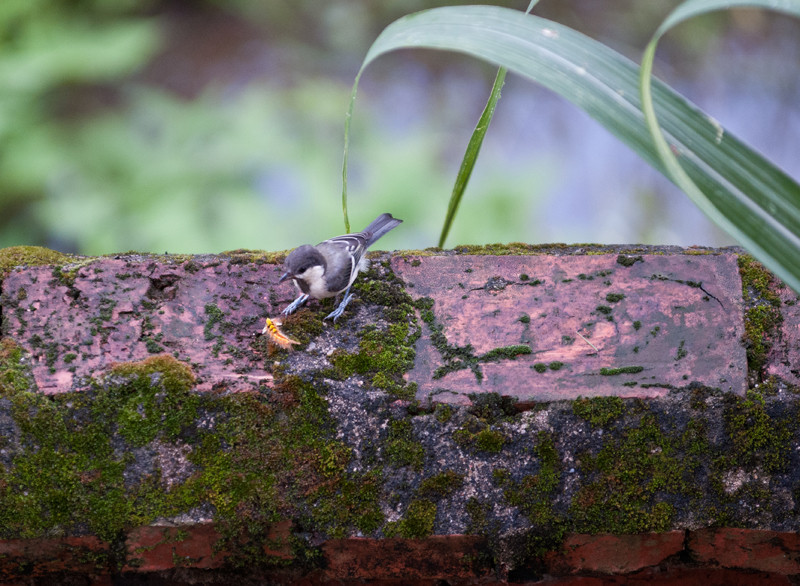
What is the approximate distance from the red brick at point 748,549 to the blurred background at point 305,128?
2.48m

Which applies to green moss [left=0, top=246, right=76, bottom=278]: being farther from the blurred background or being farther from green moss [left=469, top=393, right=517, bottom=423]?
the blurred background

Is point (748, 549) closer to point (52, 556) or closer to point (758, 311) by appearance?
point (758, 311)

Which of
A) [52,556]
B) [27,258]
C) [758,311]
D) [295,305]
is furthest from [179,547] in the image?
[758,311]

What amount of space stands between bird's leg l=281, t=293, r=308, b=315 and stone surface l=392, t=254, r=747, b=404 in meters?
0.29

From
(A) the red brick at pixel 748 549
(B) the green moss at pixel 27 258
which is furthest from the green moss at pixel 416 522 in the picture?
(B) the green moss at pixel 27 258

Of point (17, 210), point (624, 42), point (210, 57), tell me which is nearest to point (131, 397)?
point (17, 210)

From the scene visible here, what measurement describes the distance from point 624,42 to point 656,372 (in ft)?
13.6

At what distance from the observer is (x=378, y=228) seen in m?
2.82

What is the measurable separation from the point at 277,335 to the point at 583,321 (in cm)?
82

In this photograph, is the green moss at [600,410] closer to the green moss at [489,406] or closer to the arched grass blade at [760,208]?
the green moss at [489,406]

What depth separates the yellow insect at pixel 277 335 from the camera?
185 centimetres

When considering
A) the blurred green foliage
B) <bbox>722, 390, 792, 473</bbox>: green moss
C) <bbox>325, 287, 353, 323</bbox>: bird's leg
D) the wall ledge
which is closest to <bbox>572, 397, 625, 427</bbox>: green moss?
the wall ledge

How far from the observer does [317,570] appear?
1782mm

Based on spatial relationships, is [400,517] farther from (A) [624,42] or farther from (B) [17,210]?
(A) [624,42]
